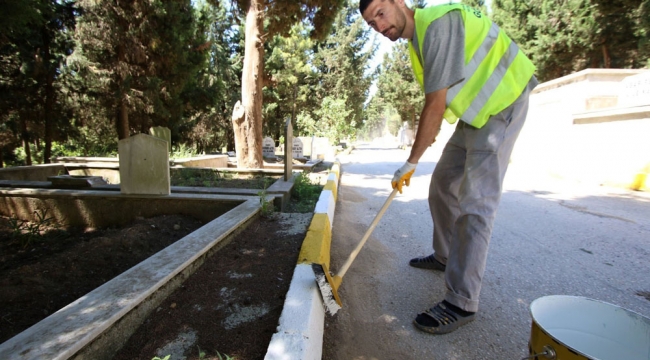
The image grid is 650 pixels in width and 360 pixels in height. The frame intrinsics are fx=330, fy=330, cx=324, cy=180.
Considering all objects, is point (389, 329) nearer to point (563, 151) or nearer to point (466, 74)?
point (466, 74)

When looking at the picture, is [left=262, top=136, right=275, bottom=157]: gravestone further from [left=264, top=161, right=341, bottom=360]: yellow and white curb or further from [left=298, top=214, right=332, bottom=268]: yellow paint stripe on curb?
[left=264, top=161, right=341, bottom=360]: yellow and white curb

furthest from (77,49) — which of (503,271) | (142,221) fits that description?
(503,271)

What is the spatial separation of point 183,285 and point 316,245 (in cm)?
93

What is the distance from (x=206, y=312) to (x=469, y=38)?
2.05 meters

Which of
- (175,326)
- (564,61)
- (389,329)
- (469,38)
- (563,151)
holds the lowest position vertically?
(389,329)

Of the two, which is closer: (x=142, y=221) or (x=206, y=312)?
(x=206, y=312)

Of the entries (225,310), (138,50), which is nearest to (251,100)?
(138,50)

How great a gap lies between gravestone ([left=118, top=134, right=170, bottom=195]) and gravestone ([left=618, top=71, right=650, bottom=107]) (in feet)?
30.4

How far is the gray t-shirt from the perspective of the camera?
1831mm

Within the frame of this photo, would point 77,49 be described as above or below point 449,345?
above

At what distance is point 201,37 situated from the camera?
1404cm

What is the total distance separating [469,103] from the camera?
1899mm

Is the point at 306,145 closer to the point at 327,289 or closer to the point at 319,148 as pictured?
the point at 319,148

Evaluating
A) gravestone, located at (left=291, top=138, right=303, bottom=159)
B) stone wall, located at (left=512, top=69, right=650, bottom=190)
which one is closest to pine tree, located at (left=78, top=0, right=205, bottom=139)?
gravestone, located at (left=291, top=138, right=303, bottom=159)
